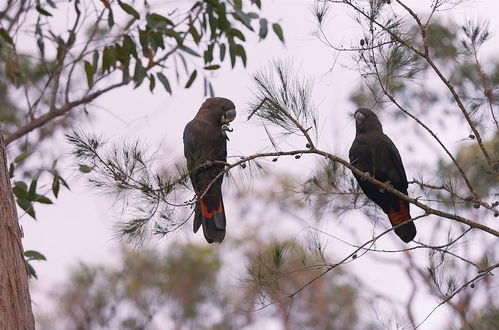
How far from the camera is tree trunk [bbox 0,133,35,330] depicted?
3.01 meters

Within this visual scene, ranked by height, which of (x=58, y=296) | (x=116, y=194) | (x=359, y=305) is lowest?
(x=116, y=194)

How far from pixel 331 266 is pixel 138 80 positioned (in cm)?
215

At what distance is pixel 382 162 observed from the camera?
13.1 feet

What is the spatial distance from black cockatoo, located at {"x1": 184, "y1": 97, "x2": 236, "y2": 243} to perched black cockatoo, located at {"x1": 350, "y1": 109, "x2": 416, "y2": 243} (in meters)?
0.67

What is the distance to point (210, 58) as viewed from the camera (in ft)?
16.1

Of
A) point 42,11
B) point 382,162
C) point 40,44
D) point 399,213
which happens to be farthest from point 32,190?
point 399,213

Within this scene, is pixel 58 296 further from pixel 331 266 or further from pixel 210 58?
pixel 331 266

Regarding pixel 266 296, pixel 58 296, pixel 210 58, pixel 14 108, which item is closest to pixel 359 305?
pixel 58 296

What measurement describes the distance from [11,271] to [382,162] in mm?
1889

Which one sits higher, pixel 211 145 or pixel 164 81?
pixel 164 81

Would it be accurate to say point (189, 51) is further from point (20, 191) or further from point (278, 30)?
point (20, 191)

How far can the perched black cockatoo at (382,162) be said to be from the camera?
12.8ft

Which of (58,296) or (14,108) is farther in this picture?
(58,296)

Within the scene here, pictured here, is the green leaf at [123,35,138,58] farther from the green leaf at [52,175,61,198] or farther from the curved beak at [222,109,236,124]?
the green leaf at [52,175,61,198]
